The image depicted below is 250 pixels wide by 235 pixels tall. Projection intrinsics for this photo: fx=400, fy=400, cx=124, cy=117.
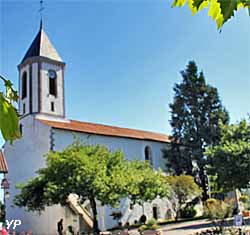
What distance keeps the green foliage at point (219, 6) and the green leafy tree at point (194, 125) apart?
39.5 meters

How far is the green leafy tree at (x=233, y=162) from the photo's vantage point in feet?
83.3

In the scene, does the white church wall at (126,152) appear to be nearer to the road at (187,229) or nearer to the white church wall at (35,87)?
the white church wall at (35,87)

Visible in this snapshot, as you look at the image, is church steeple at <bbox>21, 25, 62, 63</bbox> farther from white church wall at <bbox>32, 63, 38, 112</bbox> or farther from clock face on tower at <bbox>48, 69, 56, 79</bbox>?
white church wall at <bbox>32, 63, 38, 112</bbox>

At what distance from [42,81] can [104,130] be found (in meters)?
7.41

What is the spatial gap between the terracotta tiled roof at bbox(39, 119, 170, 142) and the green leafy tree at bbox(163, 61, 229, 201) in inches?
95.1

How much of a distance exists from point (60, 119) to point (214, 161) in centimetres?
1556

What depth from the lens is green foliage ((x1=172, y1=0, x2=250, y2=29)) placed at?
844mm

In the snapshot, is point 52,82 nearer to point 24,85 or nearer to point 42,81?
point 42,81

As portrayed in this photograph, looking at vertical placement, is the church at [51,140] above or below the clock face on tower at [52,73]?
below

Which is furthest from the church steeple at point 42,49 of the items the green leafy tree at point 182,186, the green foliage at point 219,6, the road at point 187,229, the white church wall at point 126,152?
the green foliage at point 219,6

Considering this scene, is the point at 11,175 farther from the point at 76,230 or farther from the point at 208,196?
the point at 208,196

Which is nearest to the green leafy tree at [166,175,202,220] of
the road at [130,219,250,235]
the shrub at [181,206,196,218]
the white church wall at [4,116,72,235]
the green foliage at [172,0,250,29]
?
the shrub at [181,206,196,218]

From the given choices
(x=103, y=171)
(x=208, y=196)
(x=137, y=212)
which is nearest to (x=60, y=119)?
(x=137, y=212)

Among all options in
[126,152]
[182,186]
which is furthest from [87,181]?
[126,152]
